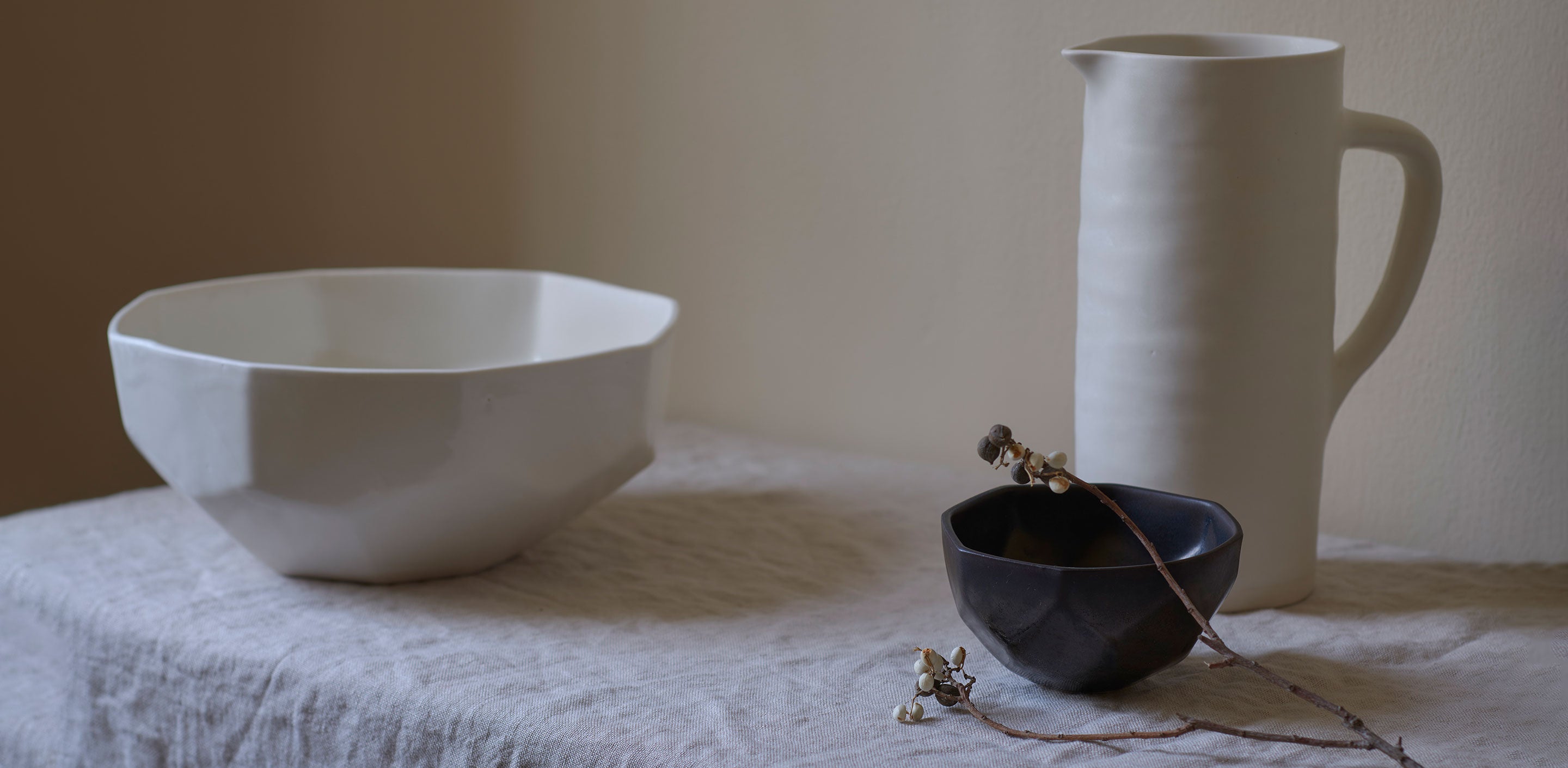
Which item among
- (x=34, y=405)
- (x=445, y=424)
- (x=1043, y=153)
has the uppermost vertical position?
(x=1043, y=153)

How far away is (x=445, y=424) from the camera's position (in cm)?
59

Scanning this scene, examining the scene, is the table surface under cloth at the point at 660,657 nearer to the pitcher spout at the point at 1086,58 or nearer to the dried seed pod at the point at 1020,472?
the dried seed pod at the point at 1020,472

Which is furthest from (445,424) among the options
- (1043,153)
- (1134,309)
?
(1043,153)

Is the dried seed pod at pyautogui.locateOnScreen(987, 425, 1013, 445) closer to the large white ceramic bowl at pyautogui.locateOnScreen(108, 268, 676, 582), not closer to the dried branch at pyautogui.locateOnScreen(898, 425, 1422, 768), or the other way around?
the dried branch at pyautogui.locateOnScreen(898, 425, 1422, 768)

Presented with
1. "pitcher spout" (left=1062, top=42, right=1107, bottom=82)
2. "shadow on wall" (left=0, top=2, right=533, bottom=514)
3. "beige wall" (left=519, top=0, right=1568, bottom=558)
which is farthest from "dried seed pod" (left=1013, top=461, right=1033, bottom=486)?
"shadow on wall" (left=0, top=2, right=533, bottom=514)

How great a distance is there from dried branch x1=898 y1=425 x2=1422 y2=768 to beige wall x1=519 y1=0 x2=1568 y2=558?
0.28 meters

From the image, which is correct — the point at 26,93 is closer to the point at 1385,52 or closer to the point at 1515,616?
the point at 1385,52

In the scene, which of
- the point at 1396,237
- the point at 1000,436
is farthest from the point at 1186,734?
the point at 1396,237

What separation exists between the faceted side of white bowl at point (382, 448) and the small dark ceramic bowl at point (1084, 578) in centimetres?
21

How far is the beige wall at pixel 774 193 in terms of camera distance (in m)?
0.70

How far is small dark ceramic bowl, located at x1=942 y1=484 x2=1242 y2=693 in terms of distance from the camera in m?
0.47

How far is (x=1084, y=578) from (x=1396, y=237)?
279mm

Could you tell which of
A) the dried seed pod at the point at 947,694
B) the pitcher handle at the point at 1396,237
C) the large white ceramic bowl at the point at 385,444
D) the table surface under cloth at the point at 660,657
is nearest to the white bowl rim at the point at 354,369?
the large white ceramic bowl at the point at 385,444

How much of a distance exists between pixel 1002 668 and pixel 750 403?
494 mm
